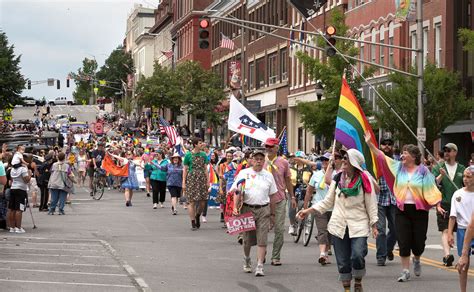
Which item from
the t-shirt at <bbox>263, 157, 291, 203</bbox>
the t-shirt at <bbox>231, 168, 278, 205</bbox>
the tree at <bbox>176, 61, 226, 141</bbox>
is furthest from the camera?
the tree at <bbox>176, 61, 226, 141</bbox>

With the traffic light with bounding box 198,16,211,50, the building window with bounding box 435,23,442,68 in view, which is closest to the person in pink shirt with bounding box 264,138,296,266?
the traffic light with bounding box 198,16,211,50

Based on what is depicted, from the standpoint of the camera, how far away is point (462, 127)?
43.3 m

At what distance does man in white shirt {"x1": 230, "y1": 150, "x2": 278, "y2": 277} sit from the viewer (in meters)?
16.1

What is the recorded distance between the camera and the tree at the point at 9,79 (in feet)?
266

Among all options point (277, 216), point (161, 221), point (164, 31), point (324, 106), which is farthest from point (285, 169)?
point (164, 31)

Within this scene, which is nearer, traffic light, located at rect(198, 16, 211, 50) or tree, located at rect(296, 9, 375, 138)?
traffic light, located at rect(198, 16, 211, 50)

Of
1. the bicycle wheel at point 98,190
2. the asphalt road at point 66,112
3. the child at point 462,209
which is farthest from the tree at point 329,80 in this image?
the asphalt road at point 66,112

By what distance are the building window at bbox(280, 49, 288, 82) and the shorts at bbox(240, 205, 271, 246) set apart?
5448 cm

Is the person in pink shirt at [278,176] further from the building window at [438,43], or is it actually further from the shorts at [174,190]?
the building window at [438,43]

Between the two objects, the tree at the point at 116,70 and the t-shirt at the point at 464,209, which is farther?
the tree at the point at 116,70

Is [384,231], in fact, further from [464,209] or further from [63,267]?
[63,267]

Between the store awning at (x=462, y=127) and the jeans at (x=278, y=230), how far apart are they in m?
25.9

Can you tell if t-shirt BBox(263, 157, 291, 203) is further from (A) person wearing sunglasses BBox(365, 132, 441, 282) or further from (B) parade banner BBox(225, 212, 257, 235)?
(A) person wearing sunglasses BBox(365, 132, 441, 282)

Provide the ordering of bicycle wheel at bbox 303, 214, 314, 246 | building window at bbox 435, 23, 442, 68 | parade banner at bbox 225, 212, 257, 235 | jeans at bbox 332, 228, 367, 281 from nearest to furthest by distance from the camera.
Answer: jeans at bbox 332, 228, 367, 281
parade banner at bbox 225, 212, 257, 235
bicycle wheel at bbox 303, 214, 314, 246
building window at bbox 435, 23, 442, 68
